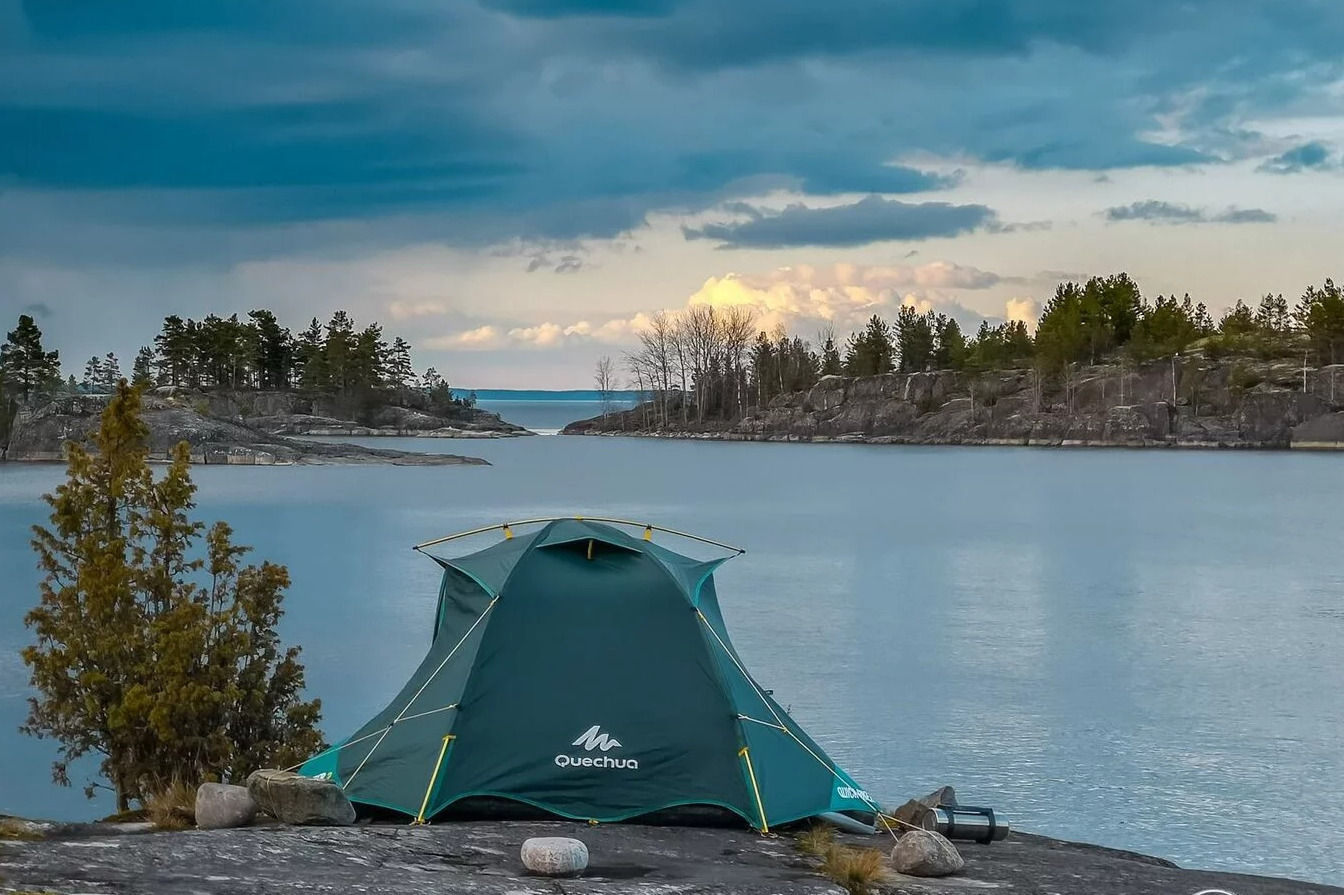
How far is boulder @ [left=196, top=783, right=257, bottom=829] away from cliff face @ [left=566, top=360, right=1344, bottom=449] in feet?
483

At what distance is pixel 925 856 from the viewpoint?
10602 millimetres

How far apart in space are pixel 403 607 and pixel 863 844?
2290cm

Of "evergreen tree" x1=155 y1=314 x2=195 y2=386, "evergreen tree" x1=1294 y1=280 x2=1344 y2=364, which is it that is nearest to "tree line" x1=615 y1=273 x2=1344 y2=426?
"evergreen tree" x1=1294 y1=280 x2=1344 y2=364

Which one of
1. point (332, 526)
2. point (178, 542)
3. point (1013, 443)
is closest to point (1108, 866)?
point (178, 542)

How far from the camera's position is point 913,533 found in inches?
2232

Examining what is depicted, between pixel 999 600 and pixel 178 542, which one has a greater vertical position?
pixel 178 542

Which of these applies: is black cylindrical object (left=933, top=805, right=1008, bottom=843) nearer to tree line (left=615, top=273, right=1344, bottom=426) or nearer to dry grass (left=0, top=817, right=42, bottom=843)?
dry grass (left=0, top=817, right=42, bottom=843)

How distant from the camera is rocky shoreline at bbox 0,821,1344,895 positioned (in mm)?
9328

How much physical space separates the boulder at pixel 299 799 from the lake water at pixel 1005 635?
667cm

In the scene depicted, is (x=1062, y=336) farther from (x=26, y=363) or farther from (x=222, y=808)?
(x=222, y=808)

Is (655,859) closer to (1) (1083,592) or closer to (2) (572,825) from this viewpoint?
(2) (572,825)

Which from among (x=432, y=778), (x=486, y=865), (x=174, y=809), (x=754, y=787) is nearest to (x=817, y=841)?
(x=754, y=787)

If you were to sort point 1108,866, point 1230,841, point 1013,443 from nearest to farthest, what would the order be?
point 1108,866 → point 1230,841 → point 1013,443

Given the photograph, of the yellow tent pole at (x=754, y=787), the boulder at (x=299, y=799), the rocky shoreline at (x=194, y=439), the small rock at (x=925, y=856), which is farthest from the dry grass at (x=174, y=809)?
the rocky shoreline at (x=194, y=439)
